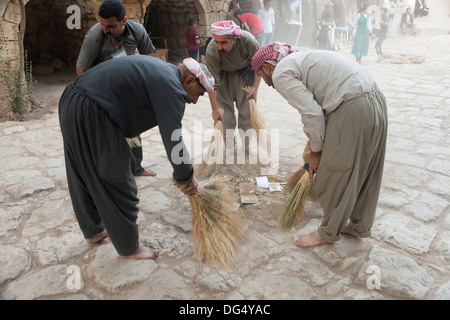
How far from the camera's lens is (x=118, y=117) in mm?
1864

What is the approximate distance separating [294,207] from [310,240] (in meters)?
0.30

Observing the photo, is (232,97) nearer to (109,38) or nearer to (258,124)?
(258,124)

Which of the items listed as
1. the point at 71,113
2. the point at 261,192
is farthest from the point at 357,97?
the point at 71,113

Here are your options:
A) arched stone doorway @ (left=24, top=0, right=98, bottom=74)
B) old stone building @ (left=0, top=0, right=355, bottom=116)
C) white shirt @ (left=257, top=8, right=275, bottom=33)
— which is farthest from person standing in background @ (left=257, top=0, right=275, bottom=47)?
arched stone doorway @ (left=24, top=0, right=98, bottom=74)

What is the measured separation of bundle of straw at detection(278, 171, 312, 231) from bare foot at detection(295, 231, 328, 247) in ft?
0.61

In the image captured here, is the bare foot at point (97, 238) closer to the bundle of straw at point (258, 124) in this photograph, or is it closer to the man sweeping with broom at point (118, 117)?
the man sweeping with broom at point (118, 117)

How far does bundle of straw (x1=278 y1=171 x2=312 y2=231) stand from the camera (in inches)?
105

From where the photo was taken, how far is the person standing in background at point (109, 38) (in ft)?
8.97

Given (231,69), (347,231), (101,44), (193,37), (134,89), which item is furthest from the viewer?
(193,37)

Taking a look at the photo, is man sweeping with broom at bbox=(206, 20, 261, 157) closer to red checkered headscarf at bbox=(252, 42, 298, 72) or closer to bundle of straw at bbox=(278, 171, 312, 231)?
red checkered headscarf at bbox=(252, 42, 298, 72)

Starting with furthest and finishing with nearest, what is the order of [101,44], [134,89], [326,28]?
[326,28]
[101,44]
[134,89]

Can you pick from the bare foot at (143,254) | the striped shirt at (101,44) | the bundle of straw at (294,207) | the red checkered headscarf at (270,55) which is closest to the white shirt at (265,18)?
the striped shirt at (101,44)

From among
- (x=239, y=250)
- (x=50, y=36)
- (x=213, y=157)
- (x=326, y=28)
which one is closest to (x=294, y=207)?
(x=239, y=250)

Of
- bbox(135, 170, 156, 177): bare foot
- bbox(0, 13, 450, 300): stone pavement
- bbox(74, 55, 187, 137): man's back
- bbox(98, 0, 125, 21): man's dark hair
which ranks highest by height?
bbox(98, 0, 125, 21): man's dark hair
